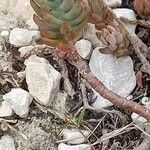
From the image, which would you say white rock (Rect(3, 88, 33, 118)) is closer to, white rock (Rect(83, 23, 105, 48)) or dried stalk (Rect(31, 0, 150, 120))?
dried stalk (Rect(31, 0, 150, 120))

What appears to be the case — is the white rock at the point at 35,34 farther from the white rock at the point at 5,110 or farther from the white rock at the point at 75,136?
the white rock at the point at 75,136

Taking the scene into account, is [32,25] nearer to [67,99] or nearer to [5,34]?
[5,34]

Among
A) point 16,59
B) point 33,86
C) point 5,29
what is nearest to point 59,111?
point 33,86

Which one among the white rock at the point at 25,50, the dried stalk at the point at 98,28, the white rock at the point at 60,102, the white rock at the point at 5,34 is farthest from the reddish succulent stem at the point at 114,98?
the white rock at the point at 5,34

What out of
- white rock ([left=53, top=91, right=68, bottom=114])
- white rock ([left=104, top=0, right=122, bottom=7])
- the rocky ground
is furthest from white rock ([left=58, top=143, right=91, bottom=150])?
white rock ([left=104, top=0, right=122, bottom=7])

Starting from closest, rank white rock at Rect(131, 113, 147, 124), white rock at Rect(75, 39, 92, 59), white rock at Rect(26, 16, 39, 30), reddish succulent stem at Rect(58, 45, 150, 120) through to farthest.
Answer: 1. reddish succulent stem at Rect(58, 45, 150, 120)
2. white rock at Rect(131, 113, 147, 124)
3. white rock at Rect(75, 39, 92, 59)
4. white rock at Rect(26, 16, 39, 30)

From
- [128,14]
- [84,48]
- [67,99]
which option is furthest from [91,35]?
[67,99]

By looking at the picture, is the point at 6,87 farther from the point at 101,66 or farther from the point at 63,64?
the point at 101,66

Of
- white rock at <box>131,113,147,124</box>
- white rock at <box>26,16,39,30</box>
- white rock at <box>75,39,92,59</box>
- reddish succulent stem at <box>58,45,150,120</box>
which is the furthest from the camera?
white rock at <box>26,16,39,30</box>
